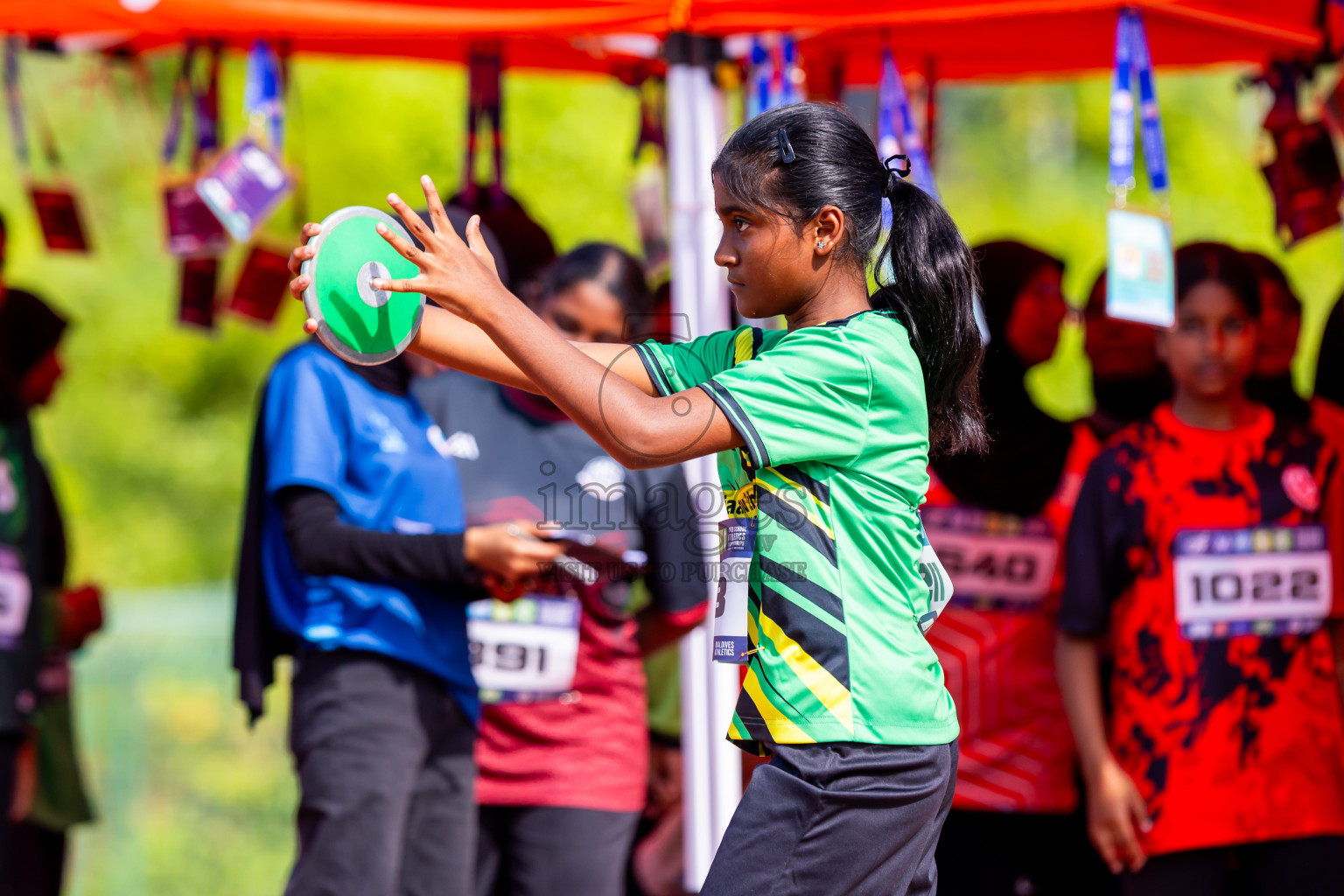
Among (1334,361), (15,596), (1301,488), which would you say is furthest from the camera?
(1334,361)

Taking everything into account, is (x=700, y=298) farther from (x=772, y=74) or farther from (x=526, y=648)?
(x=526, y=648)

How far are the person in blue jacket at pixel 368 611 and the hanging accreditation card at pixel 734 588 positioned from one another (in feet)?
2.89

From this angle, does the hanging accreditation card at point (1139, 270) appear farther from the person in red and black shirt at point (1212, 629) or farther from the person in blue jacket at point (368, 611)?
the person in blue jacket at point (368, 611)

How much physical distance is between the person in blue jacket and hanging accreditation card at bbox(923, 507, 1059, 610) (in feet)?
3.49

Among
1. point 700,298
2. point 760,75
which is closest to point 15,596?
point 700,298

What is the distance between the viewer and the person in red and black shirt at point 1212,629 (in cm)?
300

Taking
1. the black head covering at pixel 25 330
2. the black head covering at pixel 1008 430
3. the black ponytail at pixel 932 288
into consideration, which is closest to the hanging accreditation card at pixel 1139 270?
the black head covering at pixel 1008 430

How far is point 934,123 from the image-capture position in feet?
15.1

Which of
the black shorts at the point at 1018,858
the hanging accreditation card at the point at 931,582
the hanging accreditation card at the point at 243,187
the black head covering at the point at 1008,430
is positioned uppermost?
the hanging accreditation card at the point at 243,187

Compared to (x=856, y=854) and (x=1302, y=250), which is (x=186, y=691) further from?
(x=1302, y=250)

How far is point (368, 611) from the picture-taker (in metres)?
2.91

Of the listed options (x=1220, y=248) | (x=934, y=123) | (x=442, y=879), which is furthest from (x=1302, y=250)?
(x=442, y=879)

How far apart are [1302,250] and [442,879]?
14716 millimetres

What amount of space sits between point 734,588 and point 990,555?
1579 mm
